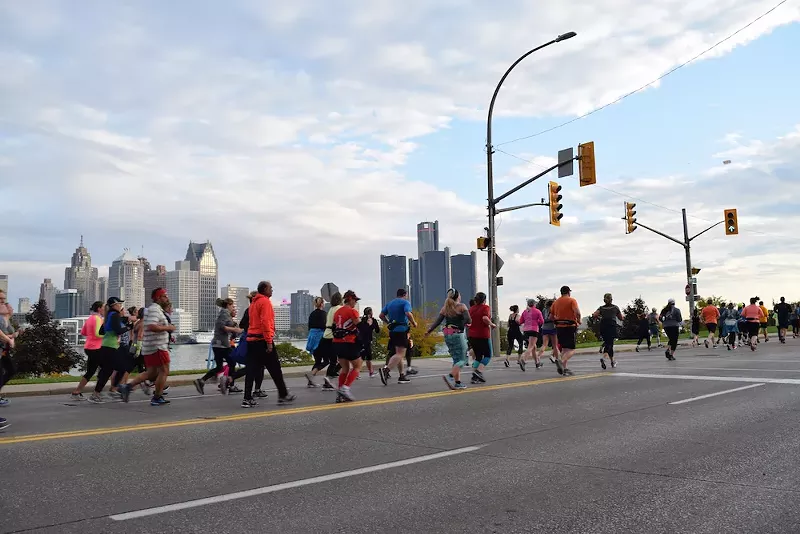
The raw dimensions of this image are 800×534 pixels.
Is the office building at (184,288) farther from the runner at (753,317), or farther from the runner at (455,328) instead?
the runner at (455,328)

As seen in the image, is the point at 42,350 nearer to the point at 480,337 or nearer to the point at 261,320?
the point at 480,337

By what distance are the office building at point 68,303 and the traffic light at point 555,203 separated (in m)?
152

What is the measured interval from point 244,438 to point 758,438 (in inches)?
209

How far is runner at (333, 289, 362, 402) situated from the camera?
10.7m

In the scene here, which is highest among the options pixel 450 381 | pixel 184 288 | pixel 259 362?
pixel 184 288

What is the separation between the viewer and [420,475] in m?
5.54

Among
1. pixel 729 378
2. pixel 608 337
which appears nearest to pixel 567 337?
pixel 608 337

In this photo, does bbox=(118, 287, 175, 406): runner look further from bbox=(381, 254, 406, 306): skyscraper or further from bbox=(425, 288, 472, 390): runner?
bbox=(381, 254, 406, 306): skyscraper

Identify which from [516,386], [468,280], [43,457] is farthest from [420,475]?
[468,280]

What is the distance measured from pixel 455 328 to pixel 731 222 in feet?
85.7

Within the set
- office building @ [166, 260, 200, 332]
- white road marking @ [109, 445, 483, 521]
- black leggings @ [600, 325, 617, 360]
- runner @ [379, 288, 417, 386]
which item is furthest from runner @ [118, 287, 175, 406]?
office building @ [166, 260, 200, 332]

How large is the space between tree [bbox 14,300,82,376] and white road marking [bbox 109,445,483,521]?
168 feet

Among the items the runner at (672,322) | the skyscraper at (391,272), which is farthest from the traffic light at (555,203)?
the skyscraper at (391,272)

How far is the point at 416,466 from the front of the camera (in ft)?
19.2
